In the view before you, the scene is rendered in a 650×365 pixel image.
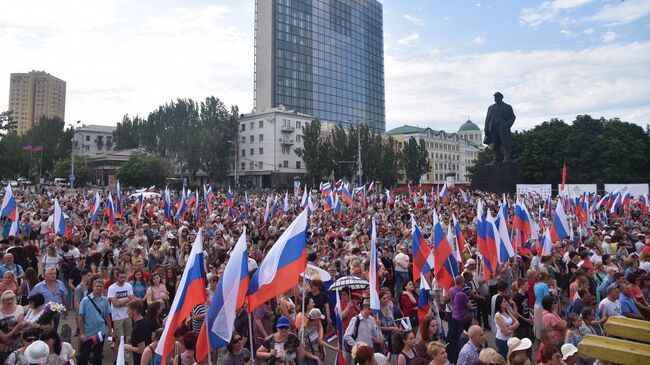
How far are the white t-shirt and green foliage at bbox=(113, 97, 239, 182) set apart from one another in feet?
196

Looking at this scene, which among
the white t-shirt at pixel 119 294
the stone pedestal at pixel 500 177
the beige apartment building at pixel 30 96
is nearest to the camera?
the white t-shirt at pixel 119 294

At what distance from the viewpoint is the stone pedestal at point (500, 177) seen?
32.7 meters

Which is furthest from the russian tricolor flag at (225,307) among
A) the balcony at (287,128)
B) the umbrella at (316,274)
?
the balcony at (287,128)

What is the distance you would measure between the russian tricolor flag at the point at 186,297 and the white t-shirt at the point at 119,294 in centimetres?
287

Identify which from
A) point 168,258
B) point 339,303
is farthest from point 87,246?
point 339,303

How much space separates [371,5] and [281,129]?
219ft

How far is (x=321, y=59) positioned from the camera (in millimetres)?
110750

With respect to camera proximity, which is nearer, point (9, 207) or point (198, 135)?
point (9, 207)

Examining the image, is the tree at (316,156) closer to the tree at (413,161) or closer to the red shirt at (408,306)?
the tree at (413,161)

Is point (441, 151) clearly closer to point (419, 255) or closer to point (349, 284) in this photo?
point (419, 255)

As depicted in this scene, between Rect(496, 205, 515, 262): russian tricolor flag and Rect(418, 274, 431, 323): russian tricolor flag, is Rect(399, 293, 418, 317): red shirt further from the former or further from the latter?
Rect(496, 205, 515, 262): russian tricolor flag

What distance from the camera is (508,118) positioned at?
32469 millimetres

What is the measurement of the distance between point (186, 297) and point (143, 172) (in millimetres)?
58070

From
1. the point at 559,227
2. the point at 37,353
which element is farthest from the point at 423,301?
the point at 559,227
